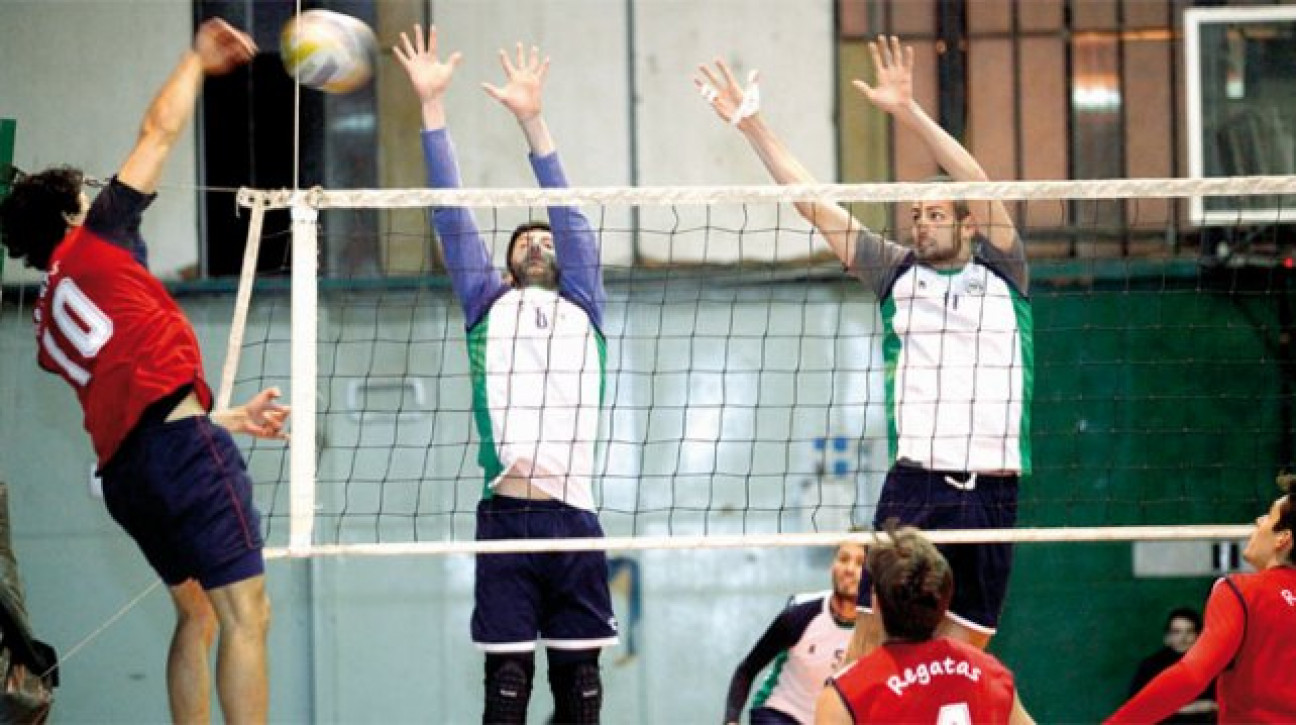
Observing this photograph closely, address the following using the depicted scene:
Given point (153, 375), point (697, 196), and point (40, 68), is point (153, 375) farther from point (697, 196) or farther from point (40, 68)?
point (40, 68)

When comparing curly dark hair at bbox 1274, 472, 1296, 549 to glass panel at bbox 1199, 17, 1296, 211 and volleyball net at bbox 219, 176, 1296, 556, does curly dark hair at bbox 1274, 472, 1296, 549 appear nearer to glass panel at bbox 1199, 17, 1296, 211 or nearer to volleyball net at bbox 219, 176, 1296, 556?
volleyball net at bbox 219, 176, 1296, 556

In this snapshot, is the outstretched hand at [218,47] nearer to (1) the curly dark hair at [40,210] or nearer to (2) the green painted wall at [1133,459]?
(1) the curly dark hair at [40,210]

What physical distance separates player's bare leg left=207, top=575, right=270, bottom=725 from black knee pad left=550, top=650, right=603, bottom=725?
3.83 feet

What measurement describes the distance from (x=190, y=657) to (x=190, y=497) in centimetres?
67

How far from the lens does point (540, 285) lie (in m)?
7.07

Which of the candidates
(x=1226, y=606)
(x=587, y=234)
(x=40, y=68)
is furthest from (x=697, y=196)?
(x=40, y=68)

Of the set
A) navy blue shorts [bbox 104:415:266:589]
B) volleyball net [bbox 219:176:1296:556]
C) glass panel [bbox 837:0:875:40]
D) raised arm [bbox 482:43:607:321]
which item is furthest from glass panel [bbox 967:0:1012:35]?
navy blue shorts [bbox 104:415:266:589]

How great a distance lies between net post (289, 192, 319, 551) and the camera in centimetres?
655

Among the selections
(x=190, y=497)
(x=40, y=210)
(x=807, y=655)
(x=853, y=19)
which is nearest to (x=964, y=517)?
(x=807, y=655)

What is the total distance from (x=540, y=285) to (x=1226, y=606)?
255 cm

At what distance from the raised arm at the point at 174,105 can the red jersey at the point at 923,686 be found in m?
2.44

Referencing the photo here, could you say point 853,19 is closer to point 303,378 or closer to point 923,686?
point 303,378

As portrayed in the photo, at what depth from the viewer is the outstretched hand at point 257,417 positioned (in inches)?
249

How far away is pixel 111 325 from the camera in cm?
583
